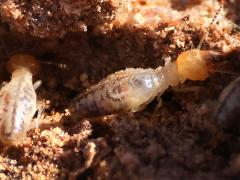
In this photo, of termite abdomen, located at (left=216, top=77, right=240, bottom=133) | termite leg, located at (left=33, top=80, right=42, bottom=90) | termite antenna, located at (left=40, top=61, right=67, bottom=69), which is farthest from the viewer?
termite antenna, located at (left=40, top=61, right=67, bottom=69)

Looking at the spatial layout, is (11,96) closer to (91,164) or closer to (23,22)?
(23,22)

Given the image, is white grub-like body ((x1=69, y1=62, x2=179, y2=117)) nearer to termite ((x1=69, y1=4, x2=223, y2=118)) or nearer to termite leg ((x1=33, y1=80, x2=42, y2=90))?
termite ((x1=69, y1=4, x2=223, y2=118))

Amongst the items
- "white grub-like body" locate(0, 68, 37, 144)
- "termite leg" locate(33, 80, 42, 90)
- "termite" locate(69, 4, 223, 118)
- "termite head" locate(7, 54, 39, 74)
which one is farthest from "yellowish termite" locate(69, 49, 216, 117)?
"termite head" locate(7, 54, 39, 74)

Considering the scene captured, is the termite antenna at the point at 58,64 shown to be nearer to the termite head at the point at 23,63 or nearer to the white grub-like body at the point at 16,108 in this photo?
the termite head at the point at 23,63

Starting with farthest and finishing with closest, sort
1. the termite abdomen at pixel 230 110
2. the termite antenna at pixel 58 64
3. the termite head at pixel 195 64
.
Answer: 1. the termite antenna at pixel 58 64
2. the termite head at pixel 195 64
3. the termite abdomen at pixel 230 110

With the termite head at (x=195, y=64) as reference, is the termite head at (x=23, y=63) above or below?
above

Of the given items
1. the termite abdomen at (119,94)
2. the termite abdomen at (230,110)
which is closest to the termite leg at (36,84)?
the termite abdomen at (119,94)

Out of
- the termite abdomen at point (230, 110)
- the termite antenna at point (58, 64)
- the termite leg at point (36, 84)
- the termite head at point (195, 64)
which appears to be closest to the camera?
the termite abdomen at point (230, 110)

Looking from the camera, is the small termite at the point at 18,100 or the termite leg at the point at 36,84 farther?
the termite leg at the point at 36,84
